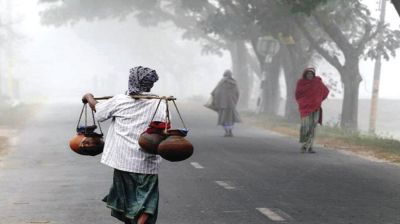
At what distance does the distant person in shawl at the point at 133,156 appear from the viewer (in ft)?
21.9

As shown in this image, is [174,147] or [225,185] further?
[225,185]

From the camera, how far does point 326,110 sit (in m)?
50.8

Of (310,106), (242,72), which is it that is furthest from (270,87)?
(310,106)

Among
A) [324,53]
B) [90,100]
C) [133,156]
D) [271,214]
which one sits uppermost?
[324,53]

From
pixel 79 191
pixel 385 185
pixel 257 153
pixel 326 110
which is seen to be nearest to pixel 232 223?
pixel 79 191

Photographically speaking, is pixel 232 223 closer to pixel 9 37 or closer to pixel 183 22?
pixel 183 22

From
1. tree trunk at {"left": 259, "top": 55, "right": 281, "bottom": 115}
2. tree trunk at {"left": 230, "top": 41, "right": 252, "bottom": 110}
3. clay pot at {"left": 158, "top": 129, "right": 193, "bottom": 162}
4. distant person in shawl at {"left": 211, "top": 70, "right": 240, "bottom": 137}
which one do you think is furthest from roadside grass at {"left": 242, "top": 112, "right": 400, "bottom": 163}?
tree trunk at {"left": 230, "top": 41, "right": 252, "bottom": 110}

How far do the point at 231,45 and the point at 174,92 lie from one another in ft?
176

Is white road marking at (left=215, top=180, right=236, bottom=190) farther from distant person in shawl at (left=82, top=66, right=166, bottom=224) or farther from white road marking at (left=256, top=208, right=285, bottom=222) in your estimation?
distant person in shawl at (left=82, top=66, right=166, bottom=224)

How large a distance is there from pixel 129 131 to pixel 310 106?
10.7 meters

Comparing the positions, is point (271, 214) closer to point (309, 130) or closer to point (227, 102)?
point (309, 130)

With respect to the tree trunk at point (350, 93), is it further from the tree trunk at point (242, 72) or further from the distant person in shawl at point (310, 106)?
the tree trunk at point (242, 72)

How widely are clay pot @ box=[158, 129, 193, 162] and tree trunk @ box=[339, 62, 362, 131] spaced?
20.7m

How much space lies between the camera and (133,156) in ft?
21.9
